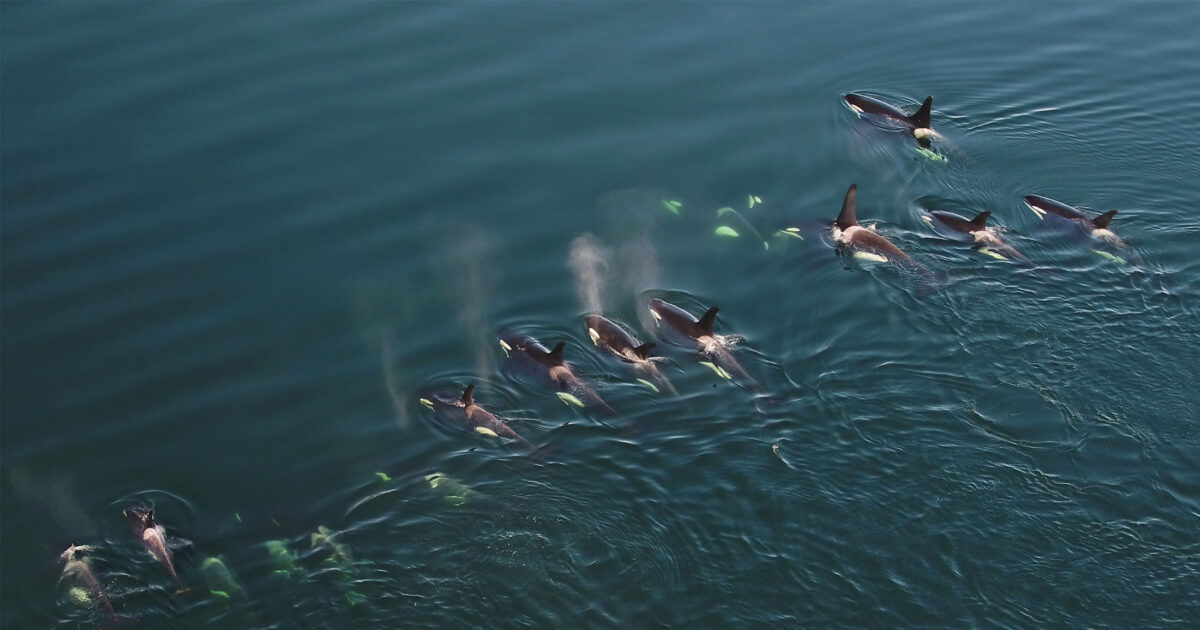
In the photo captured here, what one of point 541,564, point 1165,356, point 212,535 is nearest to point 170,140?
point 212,535

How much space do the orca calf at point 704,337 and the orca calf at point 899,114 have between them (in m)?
7.74

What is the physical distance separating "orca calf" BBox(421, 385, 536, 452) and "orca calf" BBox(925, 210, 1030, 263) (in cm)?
906

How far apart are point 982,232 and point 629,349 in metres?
7.08

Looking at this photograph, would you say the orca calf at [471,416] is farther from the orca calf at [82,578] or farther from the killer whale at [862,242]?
the killer whale at [862,242]

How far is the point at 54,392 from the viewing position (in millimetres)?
17250

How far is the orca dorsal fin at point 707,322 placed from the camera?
1808 centimetres

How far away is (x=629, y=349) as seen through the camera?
18.1 m

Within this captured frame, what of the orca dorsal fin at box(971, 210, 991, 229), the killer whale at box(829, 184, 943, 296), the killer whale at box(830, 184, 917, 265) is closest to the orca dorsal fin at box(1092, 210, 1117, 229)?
the orca dorsal fin at box(971, 210, 991, 229)

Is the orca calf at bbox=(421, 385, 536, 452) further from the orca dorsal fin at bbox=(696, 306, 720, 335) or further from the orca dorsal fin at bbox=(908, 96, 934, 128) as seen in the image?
the orca dorsal fin at bbox=(908, 96, 934, 128)

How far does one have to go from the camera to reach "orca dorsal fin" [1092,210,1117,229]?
20609 mm

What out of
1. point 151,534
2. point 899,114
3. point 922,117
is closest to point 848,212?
point 922,117

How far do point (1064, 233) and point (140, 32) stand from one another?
18.5 m

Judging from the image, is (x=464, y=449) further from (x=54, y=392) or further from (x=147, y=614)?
(x=54, y=392)

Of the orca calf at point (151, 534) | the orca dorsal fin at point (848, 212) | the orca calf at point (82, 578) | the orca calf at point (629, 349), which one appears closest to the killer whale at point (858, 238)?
A: the orca dorsal fin at point (848, 212)
